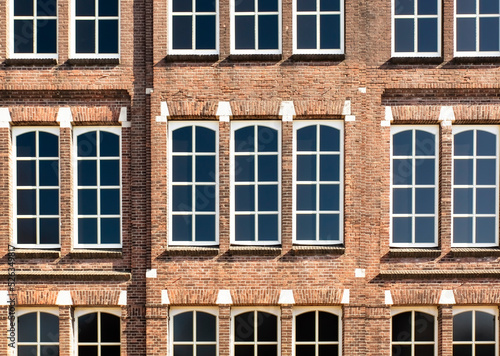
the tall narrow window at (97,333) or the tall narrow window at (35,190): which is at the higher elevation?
the tall narrow window at (35,190)

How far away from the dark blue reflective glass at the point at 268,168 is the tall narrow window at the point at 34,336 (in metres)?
5.20

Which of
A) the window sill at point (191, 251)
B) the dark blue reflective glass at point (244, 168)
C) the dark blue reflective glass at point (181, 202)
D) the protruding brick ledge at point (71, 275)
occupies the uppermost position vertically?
the dark blue reflective glass at point (244, 168)

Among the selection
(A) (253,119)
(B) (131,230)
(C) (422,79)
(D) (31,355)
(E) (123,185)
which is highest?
(C) (422,79)

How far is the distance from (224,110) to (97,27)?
3.25m

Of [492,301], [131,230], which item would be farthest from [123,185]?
[492,301]

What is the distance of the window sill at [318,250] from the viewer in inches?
444

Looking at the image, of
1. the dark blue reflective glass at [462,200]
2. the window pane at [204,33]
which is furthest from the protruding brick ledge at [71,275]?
the dark blue reflective glass at [462,200]

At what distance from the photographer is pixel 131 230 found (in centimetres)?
1157

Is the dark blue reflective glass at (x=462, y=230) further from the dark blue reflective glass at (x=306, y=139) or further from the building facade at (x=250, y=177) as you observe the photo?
the dark blue reflective glass at (x=306, y=139)

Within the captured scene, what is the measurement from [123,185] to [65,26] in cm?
351

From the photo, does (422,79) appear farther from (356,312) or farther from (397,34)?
(356,312)

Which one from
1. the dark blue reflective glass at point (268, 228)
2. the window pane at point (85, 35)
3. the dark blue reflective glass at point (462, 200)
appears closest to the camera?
the dark blue reflective glass at point (268, 228)

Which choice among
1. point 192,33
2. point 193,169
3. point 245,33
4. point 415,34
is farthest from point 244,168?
point 415,34

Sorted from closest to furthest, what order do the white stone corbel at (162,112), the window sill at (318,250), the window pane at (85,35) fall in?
the window sill at (318,250)
the white stone corbel at (162,112)
the window pane at (85,35)
